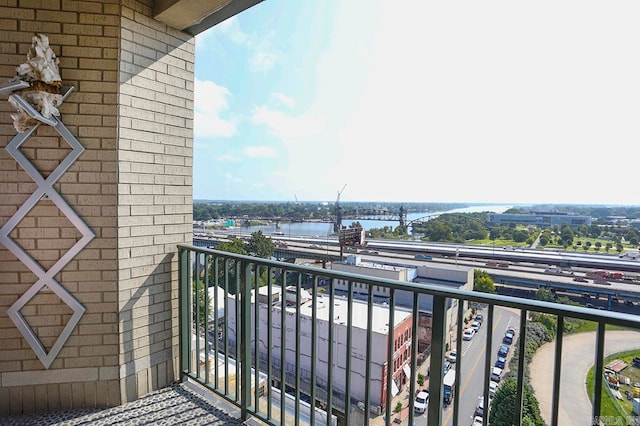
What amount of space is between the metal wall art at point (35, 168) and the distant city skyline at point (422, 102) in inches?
35.8

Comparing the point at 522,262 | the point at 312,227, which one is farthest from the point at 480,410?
the point at 312,227

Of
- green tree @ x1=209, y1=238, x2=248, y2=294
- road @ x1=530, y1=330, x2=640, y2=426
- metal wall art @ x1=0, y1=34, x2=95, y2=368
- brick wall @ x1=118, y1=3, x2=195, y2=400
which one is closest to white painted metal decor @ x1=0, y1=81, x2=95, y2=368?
metal wall art @ x1=0, y1=34, x2=95, y2=368

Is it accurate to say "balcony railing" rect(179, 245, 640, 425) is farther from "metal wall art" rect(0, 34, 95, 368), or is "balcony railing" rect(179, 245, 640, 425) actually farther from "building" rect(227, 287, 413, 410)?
"metal wall art" rect(0, 34, 95, 368)

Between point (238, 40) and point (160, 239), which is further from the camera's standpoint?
point (238, 40)

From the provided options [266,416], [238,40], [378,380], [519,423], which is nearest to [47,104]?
[266,416]

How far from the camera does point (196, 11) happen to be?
240 centimetres

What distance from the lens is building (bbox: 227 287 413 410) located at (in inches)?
66.0

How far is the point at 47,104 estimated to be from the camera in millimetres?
2102

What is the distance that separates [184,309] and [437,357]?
2023mm

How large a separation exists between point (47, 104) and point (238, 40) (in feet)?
22.1

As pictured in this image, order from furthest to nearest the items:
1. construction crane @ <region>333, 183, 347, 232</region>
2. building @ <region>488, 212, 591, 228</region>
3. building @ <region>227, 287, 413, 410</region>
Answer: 1. construction crane @ <region>333, 183, 347, 232</region>
2. building @ <region>488, 212, 591, 228</region>
3. building @ <region>227, 287, 413, 410</region>

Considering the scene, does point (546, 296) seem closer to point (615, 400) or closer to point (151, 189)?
point (615, 400)

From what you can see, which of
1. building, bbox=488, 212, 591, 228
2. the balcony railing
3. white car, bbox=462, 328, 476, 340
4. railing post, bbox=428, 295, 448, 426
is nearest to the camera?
the balcony railing

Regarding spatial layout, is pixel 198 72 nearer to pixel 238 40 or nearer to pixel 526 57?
pixel 238 40
